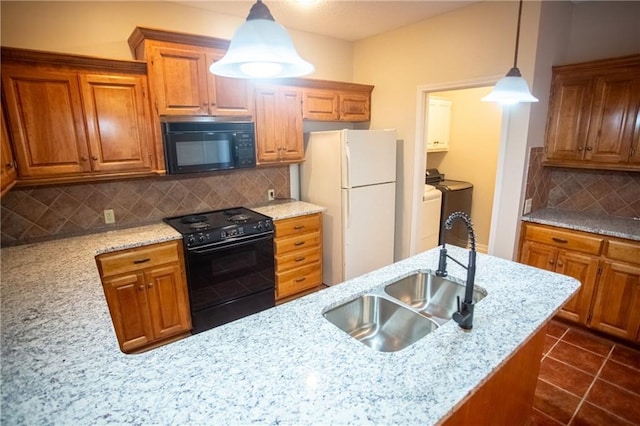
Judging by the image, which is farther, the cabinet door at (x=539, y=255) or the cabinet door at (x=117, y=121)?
the cabinet door at (x=539, y=255)

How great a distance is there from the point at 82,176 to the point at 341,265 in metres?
2.31

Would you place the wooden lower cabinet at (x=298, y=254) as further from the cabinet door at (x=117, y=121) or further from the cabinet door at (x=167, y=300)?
the cabinet door at (x=117, y=121)

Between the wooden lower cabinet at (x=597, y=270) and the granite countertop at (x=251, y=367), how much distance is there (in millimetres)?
1355

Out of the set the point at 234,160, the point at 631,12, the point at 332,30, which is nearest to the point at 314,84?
the point at 332,30

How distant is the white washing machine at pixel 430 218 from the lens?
153 inches

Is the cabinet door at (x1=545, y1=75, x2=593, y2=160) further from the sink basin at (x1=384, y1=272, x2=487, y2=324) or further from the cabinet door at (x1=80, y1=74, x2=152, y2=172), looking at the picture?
the cabinet door at (x1=80, y1=74, x2=152, y2=172)

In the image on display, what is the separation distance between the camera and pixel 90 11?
7.70 feet

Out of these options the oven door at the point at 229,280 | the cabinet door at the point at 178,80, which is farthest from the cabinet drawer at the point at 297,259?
the cabinet door at the point at 178,80

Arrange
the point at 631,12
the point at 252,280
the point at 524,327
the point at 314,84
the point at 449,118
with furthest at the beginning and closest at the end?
the point at 449,118 < the point at 314,84 < the point at 252,280 < the point at 631,12 < the point at 524,327

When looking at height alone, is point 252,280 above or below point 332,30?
below

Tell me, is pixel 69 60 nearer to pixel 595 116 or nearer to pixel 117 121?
pixel 117 121

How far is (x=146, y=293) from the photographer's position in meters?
2.35

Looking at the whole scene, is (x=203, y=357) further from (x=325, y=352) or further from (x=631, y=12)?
(x=631, y=12)

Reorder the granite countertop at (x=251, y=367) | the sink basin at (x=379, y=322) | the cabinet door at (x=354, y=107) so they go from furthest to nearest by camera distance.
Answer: the cabinet door at (x=354, y=107), the sink basin at (x=379, y=322), the granite countertop at (x=251, y=367)
